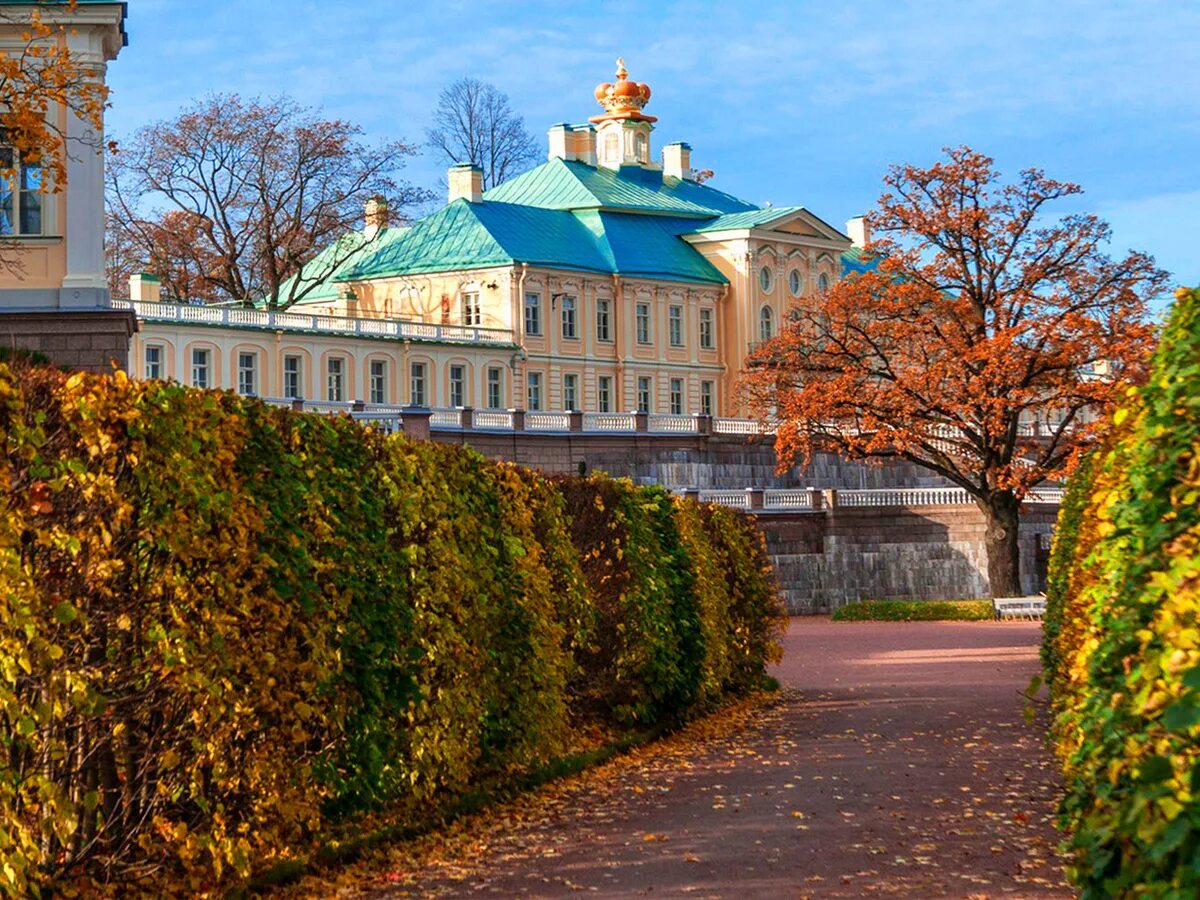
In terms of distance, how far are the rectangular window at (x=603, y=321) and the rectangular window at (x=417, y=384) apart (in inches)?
340

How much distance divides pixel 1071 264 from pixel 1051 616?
2666 centimetres

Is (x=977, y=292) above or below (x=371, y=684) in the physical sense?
above

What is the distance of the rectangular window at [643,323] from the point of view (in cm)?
7219

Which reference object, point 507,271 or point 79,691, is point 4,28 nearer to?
point 79,691

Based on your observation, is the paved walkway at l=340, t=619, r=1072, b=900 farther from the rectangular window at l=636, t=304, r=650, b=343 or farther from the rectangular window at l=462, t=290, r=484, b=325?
the rectangular window at l=636, t=304, r=650, b=343

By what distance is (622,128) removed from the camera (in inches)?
3091

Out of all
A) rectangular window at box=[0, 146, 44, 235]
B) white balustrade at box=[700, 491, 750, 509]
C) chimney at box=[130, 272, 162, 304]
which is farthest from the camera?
chimney at box=[130, 272, 162, 304]

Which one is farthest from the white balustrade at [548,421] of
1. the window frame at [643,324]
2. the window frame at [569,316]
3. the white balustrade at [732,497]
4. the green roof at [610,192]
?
the green roof at [610,192]

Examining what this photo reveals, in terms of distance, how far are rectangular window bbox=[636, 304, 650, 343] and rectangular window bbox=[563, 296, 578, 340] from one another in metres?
3.16

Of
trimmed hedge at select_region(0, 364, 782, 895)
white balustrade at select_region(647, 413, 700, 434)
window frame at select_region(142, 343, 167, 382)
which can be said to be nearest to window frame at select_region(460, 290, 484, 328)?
white balustrade at select_region(647, 413, 700, 434)

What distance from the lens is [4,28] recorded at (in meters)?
28.3

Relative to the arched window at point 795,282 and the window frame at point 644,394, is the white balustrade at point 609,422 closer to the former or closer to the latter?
the window frame at point 644,394

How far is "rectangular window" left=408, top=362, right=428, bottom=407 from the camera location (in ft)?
211

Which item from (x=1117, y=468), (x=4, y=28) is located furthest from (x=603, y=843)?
(x=4, y=28)
